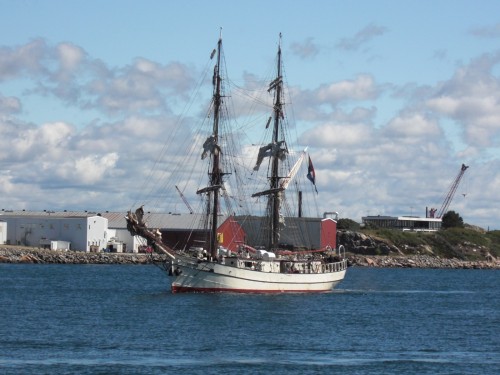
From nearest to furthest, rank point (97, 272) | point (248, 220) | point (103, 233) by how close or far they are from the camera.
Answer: point (97, 272) < point (248, 220) < point (103, 233)

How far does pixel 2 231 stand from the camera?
603ft

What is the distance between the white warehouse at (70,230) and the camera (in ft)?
592

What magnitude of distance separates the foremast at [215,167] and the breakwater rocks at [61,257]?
56.8 metres

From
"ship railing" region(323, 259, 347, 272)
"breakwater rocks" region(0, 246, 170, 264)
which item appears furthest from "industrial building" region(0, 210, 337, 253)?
"ship railing" region(323, 259, 347, 272)

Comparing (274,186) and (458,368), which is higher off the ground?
(274,186)

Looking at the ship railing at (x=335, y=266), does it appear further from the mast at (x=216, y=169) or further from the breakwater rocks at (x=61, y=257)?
the breakwater rocks at (x=61, y=257)

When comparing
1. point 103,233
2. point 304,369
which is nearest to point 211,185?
point 304,369

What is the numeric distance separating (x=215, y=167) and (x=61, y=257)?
67026 millimetres

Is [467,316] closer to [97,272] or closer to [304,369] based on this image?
[304,369]

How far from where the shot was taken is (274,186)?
115062 mm

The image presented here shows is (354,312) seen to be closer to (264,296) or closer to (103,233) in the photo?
(264,296)

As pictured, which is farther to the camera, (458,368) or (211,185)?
(211,185)

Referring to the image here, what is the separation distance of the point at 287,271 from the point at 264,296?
8335 millimetres

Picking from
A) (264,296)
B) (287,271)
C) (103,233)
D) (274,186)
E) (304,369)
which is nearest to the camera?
(304,369)
